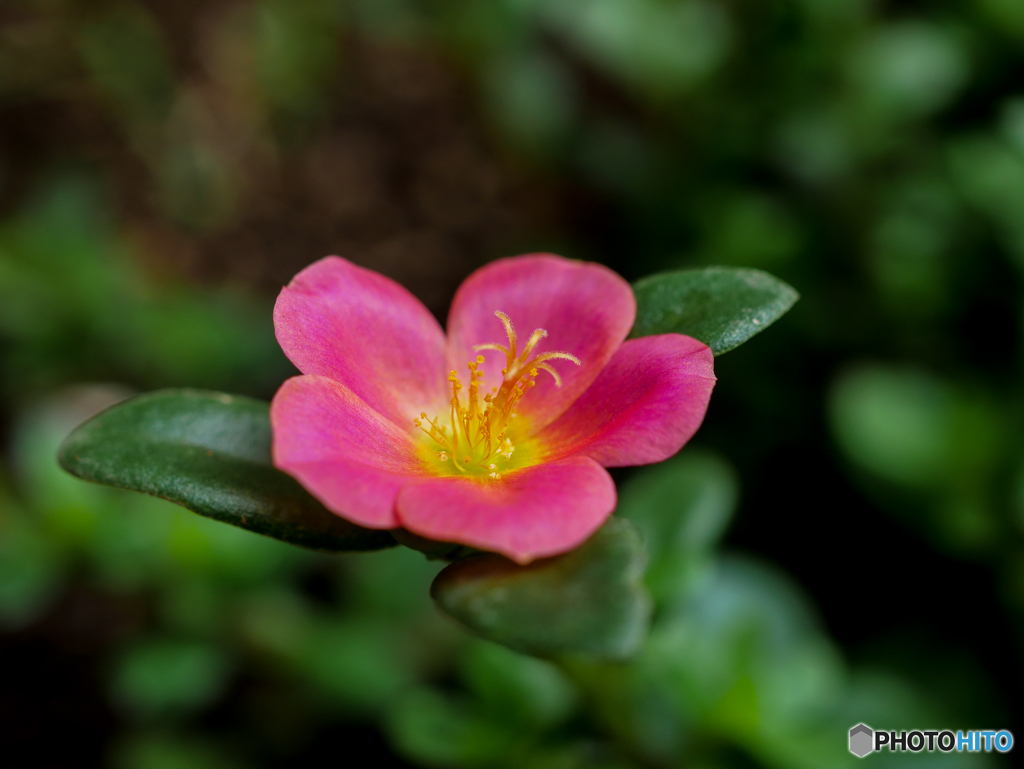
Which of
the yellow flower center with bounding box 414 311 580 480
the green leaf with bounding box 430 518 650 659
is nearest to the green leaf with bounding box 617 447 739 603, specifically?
the yellow flower center with bounding box 414 311 580 480

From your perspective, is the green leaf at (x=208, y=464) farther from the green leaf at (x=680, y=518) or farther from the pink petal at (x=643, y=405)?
the green leaf at (x=680, y=518)

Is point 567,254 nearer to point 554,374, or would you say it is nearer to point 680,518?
point 680,518

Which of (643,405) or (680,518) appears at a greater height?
(643,405)

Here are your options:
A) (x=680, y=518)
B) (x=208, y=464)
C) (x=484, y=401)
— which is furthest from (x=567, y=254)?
(x=208, y=464)

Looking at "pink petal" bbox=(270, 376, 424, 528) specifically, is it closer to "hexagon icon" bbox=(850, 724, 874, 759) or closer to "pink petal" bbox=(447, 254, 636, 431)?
"pink petal" bbox=(447, 254, 636, 431)

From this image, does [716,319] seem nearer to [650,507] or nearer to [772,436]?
[650,507]

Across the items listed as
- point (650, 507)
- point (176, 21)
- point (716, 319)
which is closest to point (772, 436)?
point (650, 507)
